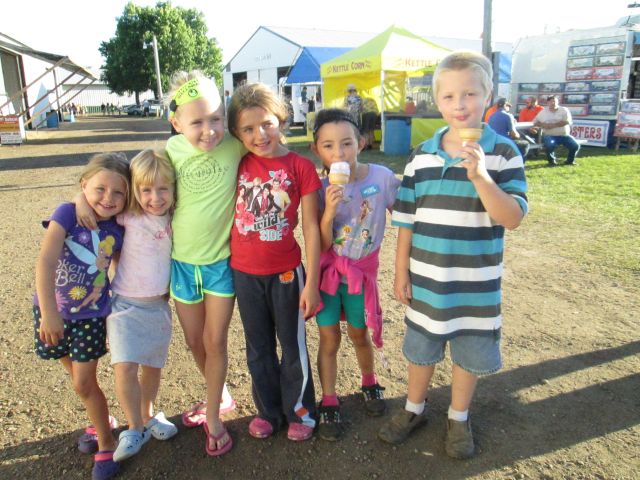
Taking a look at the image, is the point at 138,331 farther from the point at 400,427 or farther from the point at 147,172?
the point at 400,427

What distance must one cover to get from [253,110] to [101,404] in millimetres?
1640

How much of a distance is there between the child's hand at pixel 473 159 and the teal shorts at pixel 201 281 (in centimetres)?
124

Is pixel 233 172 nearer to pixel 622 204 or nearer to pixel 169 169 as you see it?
pixel 169 169

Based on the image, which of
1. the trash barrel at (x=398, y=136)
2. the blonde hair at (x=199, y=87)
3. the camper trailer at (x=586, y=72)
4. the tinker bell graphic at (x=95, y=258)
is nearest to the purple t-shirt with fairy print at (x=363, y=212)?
the blonde hair at (x=199, y=87)

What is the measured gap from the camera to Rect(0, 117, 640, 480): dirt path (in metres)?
2.40

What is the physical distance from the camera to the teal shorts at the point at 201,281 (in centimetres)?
240

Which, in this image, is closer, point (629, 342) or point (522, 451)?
point (522, 451)

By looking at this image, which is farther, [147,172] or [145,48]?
[145,48]

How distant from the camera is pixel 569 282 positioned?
4.55 meters

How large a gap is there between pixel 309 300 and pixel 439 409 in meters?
1.11

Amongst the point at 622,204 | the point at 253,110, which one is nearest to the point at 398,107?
the point at 622,204

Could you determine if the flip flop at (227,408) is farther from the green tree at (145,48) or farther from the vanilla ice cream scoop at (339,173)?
the green tree at (145,48)

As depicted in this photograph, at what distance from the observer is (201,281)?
2.40m

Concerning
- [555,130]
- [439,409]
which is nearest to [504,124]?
[555,130]
